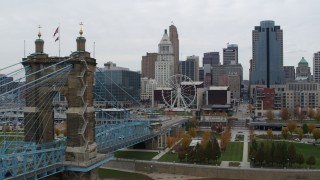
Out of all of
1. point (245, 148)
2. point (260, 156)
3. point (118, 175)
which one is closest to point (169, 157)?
point (118, 175)

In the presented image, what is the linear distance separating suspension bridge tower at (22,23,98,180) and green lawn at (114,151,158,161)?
2503 centimetres

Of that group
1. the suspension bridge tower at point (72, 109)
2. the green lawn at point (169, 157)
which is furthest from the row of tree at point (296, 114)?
the suspension bridge tower at point (72, 109)

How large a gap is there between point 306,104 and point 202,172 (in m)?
109

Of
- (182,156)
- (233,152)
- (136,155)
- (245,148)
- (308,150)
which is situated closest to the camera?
(182,156)

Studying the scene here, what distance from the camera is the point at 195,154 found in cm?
5700

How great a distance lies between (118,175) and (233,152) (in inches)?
798

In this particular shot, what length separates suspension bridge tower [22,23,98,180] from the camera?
35969 millimetres

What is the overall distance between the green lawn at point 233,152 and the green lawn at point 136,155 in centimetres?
1100

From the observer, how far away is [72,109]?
36.1 m

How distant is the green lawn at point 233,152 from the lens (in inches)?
2388

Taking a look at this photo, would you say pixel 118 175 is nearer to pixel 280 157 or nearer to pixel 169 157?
pixel 169 157

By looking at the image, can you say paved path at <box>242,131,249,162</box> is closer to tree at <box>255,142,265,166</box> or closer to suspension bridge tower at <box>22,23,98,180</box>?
tree at <box>255,142,265,166</box>

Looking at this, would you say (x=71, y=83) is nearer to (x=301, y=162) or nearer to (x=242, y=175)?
(x=242, y=175)

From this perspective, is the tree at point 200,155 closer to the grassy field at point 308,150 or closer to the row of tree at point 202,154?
the row of tree at point 202,154
